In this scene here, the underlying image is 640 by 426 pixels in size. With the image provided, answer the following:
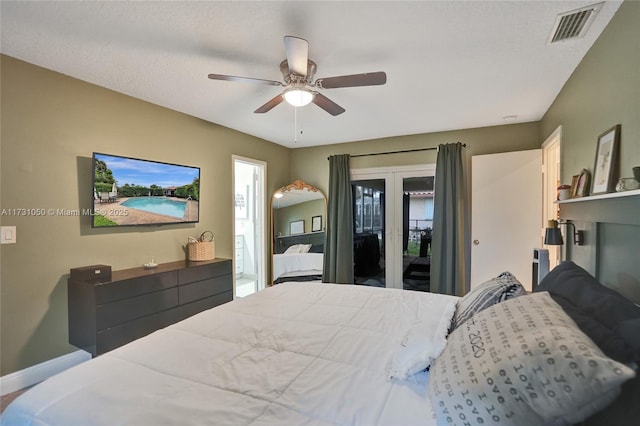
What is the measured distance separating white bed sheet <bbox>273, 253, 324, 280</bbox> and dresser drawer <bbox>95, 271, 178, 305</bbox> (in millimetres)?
1997

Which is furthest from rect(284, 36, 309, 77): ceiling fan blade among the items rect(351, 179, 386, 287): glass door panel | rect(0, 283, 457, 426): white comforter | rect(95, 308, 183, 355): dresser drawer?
rect(351, 179, 386, 287): glass door panel

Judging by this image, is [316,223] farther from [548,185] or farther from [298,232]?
[548,185]

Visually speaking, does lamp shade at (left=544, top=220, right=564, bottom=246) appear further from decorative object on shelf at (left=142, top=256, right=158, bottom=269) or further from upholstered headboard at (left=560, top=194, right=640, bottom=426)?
decorative object on shelf at (left=142, top=256, right=158, bottom=269)

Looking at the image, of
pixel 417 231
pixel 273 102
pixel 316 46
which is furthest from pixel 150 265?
pixel 417 231

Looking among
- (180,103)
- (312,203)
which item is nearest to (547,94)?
(312,203)

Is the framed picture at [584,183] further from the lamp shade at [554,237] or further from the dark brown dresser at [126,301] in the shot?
the dark brown dresser at [126,301]

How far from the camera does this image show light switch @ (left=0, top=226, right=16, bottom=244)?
214cm

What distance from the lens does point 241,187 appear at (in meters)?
5.19

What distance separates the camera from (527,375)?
0.74m

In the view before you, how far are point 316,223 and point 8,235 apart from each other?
11.5 feet

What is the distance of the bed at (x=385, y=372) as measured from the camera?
2.35 ft

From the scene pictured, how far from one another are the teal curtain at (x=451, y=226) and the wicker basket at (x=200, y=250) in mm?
2927

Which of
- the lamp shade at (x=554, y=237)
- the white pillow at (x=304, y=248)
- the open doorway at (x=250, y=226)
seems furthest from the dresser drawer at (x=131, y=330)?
the lamp shade at (x=554, y=237)

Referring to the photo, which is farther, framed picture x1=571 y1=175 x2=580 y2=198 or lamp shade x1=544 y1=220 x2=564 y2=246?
lamp shade x1=544 y1=220 x2=564 y2=246
